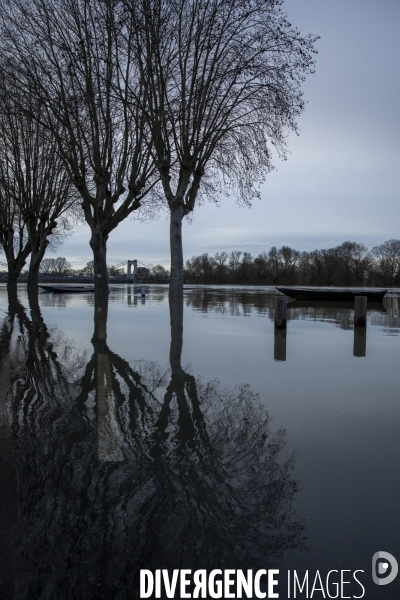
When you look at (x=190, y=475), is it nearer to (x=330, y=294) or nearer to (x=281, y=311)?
(x=281, y=311)

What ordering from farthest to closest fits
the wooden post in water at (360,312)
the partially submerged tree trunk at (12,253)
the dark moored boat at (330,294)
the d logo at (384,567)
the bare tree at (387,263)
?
the bare tree at (387,263) < the partially submerged tree trunk at (12,253) < the dark moored boat at (330,294) < the wooden post in water at (360,312) < the d logo at (384,567)

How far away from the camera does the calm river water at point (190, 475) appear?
2020 mm

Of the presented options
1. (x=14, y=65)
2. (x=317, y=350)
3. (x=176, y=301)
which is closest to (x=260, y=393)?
(x=317, y=350)

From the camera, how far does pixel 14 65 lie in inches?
706

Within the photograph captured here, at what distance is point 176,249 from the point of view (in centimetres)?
1516

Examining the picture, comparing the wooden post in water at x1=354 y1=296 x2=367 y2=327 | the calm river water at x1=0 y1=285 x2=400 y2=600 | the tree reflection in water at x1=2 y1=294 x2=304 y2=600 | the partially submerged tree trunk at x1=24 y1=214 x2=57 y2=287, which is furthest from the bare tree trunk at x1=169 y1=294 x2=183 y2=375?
the partially submerged tree trunk at x1=24 y1=214 x2=57 y2=287

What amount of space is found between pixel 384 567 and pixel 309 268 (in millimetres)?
116245

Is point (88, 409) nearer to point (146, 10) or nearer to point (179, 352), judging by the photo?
point (179, 352)

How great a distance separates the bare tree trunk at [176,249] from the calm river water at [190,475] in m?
8.82

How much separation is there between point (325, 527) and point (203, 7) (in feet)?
54.5

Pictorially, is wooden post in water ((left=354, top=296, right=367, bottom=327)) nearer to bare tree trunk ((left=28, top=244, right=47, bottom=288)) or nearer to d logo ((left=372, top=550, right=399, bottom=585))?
d logo ((left=372, top=550, right=399, bottom=585))

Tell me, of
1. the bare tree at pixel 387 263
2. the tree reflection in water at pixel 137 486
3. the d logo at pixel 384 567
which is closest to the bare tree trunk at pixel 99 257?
the tree reflection in water at pixel 137 486

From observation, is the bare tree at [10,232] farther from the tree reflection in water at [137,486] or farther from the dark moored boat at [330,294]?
the tree reflection in water at [137,486]

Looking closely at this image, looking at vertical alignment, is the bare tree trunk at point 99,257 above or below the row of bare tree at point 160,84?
below
